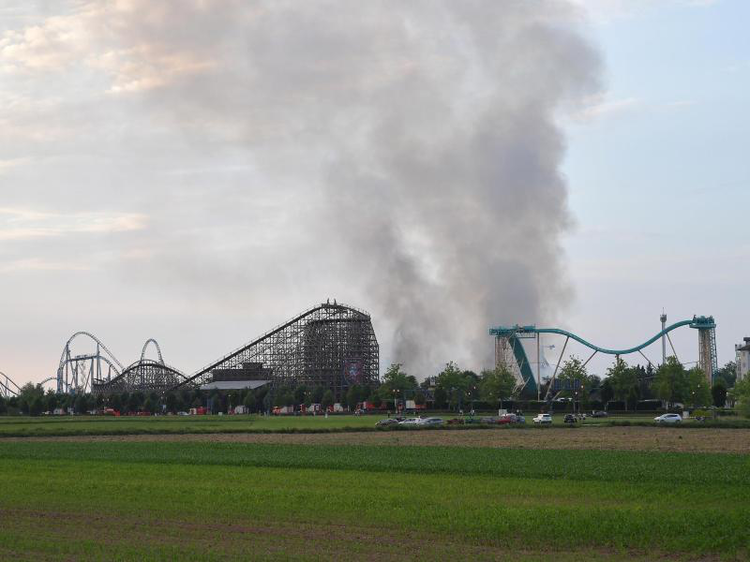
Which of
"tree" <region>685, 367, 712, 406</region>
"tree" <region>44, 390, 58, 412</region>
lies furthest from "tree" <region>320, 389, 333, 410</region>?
"tree" <region>44, 390, 58, 412</region>

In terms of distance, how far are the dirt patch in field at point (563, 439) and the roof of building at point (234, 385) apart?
82883mm

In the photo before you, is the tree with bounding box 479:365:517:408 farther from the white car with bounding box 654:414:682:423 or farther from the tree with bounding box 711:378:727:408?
the white car with bounding box 654:414:682:423

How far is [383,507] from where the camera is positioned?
24406 millimetres

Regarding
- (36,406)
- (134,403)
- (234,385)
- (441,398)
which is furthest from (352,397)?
(36,406)

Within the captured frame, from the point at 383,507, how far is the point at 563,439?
30750 millimetres

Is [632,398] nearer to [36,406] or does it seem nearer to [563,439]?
Answer: [563,439]

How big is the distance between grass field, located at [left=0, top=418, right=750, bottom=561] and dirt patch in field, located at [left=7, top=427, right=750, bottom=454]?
6.36 m

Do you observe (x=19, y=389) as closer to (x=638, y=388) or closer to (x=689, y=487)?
(x=638, y=388)

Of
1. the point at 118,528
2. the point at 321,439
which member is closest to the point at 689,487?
the point at 118,528

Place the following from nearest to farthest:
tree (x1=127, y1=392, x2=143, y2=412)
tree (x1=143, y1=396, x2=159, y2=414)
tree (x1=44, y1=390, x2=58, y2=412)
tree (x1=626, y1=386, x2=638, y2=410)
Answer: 1. tree (x1=626, y1=386, x2=638, y2=410)
2. tree (x1=143, y1=396, x2=159, y2=414)
3. tree (x1=127, y1=392, x2=143, y2=412)
4. tree (x1=44, y1=390, x2=58, y2=412)

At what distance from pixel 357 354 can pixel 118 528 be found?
373ft

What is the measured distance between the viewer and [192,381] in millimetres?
151000

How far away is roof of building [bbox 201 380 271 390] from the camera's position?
14738 cm

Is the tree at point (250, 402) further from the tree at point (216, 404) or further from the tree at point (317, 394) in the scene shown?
the tree at point (317, 394)
